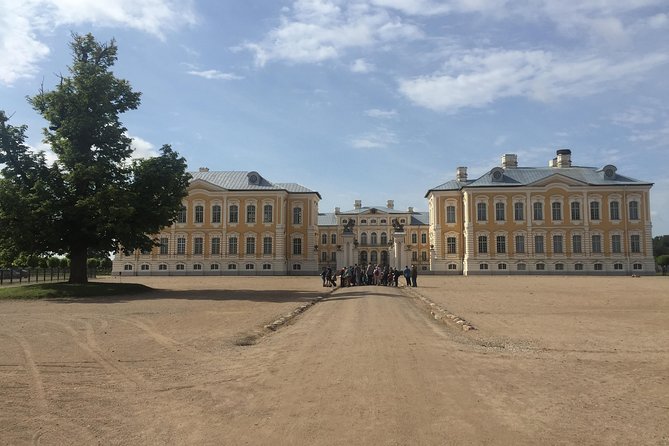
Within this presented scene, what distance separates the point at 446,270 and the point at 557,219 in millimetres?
15044

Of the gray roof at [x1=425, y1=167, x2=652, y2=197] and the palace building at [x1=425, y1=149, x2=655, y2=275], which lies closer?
the palace building at [x1=425, y1=149, x2=655, y2=275]

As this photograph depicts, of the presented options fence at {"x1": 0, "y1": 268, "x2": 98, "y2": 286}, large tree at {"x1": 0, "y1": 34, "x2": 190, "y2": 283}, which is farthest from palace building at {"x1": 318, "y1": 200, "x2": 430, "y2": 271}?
→ large tree at {"x1": 0, "y1": 34, "x2": 190, "y2": 283}

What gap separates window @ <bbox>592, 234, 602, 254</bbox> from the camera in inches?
2584

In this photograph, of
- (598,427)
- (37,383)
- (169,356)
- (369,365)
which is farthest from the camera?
(169,356)

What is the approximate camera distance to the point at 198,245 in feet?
224

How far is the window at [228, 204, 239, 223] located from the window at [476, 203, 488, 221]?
3058 centimetres

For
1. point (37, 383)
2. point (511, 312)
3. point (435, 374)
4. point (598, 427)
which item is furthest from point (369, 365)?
point (511, 312)

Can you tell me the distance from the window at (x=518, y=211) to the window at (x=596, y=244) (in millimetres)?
8903

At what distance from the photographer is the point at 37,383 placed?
7.89m

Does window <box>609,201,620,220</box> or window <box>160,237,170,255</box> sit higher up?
window <box>609,201,620,220</box>

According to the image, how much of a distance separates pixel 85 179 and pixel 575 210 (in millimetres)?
57619

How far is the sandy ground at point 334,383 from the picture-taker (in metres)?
5.80

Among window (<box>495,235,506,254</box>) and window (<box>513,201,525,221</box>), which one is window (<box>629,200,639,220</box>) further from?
window (<box>495,235,506,254</box>)

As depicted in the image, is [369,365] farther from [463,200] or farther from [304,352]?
[463,200]
